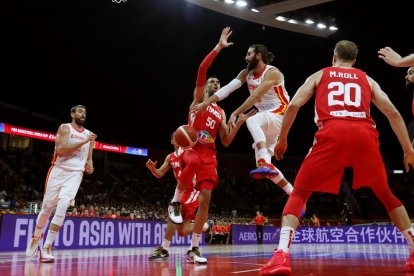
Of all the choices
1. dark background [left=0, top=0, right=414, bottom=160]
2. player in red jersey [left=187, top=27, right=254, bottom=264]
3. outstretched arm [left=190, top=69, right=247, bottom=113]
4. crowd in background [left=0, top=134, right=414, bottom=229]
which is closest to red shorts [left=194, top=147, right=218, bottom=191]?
player in red jersey [left=187, top=27, right=254, bottom=264]

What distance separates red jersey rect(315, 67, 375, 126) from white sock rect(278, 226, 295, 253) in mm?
914

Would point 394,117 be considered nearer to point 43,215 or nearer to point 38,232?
point 43,215

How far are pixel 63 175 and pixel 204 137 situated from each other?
233cm

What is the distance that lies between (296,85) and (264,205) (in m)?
10.5

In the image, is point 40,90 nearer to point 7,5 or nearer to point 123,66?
point 123,66

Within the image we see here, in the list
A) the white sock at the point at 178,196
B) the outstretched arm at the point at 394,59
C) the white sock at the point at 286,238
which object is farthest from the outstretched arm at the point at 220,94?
the white sock at the point at 286,238

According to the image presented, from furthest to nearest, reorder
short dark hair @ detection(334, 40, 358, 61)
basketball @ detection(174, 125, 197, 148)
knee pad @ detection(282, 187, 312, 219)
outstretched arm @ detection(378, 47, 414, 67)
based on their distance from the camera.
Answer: basketball @ detection(174, 125, 197, 148) → outstretched arm @ detection(378, 47, 414, 67) → short dark hair @ detection(334, 40, 358, 61) → knee pad @ detection(282, 187, 312, 219)

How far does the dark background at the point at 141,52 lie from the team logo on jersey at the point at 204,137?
43.9 ft

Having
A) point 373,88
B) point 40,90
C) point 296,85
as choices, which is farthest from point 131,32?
point 373,88

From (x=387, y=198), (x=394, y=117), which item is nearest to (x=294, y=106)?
(x=394, y=117)

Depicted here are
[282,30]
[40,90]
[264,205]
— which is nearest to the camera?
[282,30]

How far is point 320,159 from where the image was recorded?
10.5ft

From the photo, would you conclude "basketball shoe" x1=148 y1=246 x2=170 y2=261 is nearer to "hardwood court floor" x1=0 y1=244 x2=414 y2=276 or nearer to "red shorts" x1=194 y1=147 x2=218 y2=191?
"hardwood court floor" x1=0 y1=244 x2=414 y2=276

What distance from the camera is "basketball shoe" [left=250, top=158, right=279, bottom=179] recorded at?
481 centimetres
